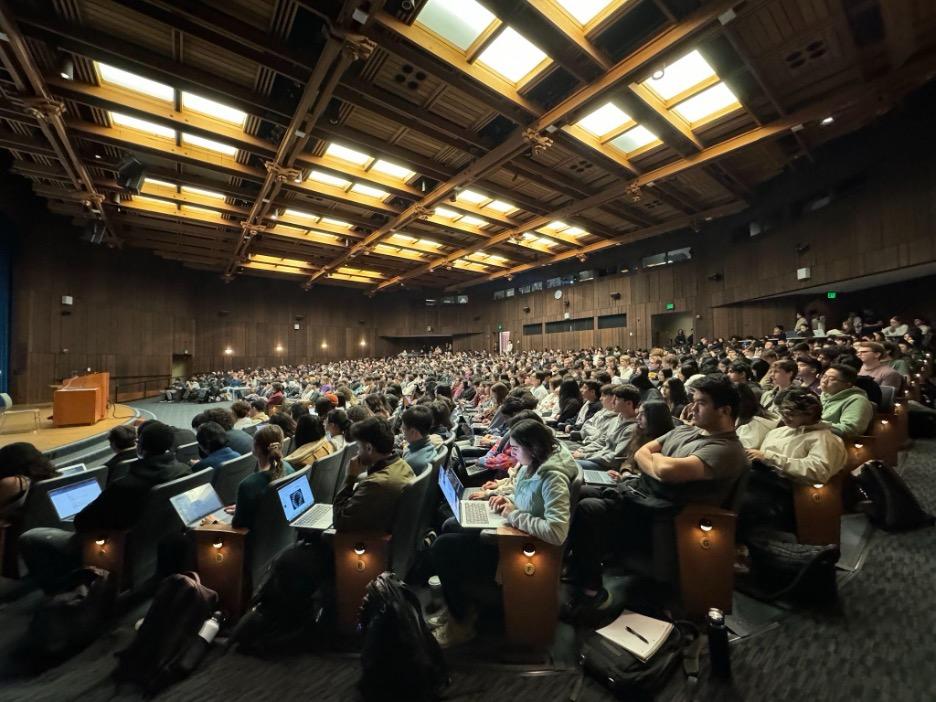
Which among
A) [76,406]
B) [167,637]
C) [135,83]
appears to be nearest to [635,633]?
[167,637]

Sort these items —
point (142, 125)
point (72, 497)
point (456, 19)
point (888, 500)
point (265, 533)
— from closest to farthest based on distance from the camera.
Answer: point (265, 533), point (72, 497), point (888, 500), point (456, 19), point (142, 125)

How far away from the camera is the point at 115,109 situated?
577 centimetres

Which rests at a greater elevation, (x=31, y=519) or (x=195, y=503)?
(x=195, y=503)

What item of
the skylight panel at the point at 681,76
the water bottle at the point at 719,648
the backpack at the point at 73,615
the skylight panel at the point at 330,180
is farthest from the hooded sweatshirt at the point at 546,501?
the skylight panel at the point at 330,180

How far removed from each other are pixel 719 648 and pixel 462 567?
1170 millimetres

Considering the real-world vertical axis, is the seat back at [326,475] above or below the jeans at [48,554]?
above

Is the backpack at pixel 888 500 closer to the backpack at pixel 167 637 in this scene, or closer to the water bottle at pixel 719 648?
the water bottle at pixel 719 648

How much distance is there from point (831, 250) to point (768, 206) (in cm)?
226

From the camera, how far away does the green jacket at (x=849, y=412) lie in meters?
2.99

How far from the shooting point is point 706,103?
21.2 ft

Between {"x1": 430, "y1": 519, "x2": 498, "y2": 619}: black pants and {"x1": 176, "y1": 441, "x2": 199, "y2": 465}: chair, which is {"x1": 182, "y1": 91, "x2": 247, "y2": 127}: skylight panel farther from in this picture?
{"x1": 430, "y1": 519, "x2": 498, "y2": 619}: black pants

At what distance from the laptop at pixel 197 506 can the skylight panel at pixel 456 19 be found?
518cm

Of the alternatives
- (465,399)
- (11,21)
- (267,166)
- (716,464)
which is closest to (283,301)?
(267,166)

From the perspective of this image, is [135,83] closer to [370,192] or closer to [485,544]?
[370,192]
